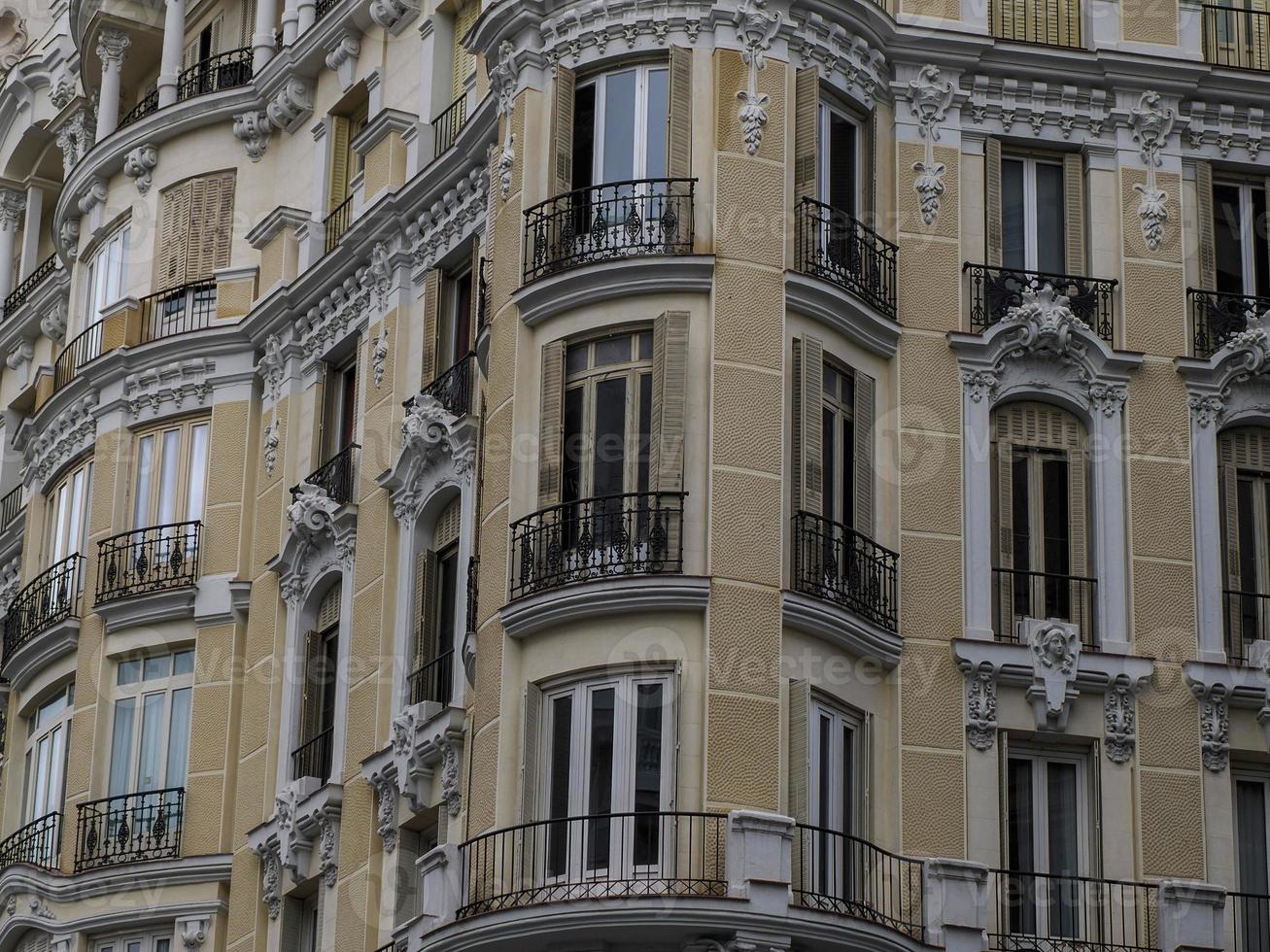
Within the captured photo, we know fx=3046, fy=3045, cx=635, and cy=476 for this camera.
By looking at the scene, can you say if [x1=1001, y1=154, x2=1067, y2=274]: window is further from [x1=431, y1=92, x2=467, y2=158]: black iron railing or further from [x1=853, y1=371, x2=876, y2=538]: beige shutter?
[x1=431, y1=92, x2=467, y2=158]: black iron railing

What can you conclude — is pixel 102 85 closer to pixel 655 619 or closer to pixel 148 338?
pixel 148 338

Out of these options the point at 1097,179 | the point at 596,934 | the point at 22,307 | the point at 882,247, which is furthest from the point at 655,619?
the point at 22,307

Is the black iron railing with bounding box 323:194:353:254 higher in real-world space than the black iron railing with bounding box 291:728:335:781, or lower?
higher

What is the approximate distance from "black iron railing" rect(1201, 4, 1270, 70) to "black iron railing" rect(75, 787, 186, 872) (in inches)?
674

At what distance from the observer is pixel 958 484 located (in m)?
35.8

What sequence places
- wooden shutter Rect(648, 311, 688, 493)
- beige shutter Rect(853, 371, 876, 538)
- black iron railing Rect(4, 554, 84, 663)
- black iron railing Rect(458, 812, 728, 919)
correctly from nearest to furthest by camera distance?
1. black iron railing Rect(458, 812, 728, 919)
2. wooden shutter Rect(648, 311, 688, 493)
3. beige shutter Rect(853, 371, 876, 538)
4. black iron railing Rect(4, 554, 84, 663)

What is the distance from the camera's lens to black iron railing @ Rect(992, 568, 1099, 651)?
35500 mm

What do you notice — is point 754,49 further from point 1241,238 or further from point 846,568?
point 1241,238

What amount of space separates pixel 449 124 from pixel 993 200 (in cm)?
799

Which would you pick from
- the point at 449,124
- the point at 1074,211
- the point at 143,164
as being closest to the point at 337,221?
the point at 449,124

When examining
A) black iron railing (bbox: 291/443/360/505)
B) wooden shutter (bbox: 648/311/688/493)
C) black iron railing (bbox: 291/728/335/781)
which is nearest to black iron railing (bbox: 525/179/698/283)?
wooden shutter (bbox: 648/311/688/493)

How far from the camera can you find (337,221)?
43500 mm

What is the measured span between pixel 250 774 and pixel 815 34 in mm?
12902

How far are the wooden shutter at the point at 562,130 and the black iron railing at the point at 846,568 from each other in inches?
207
